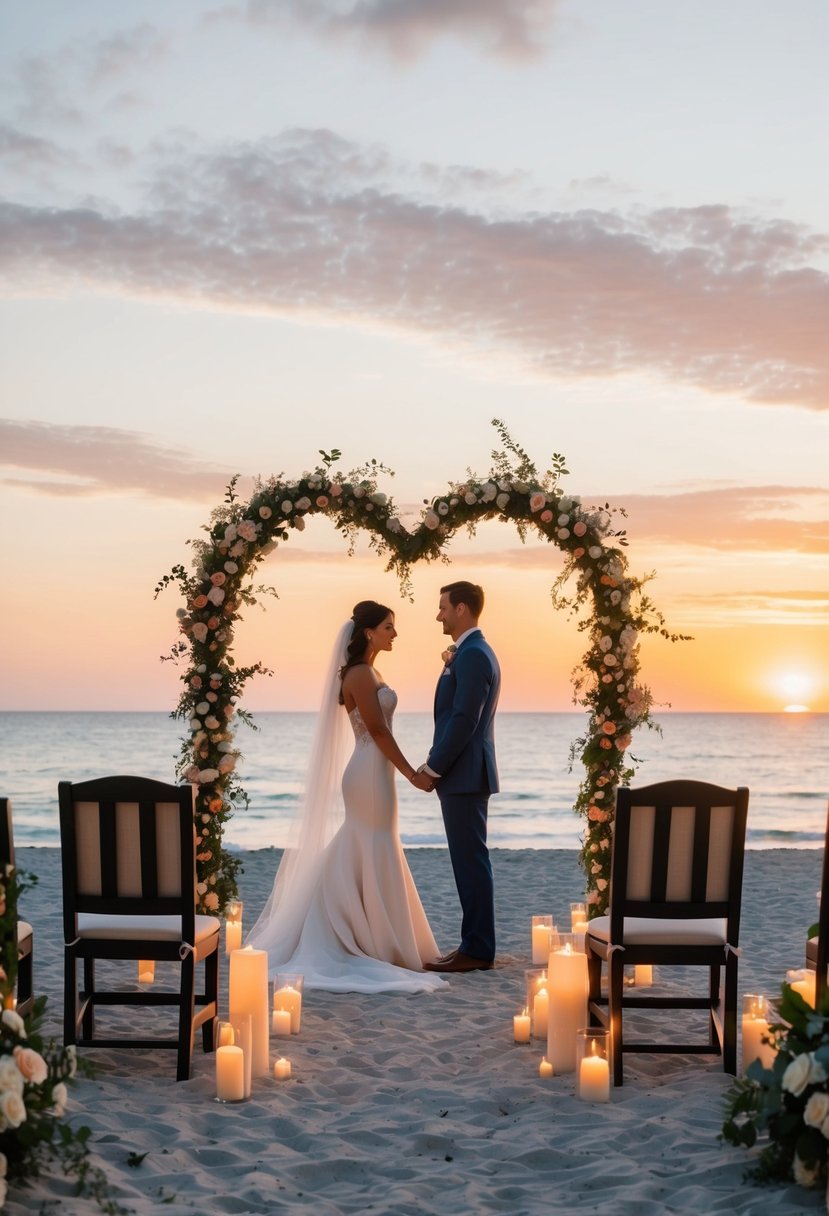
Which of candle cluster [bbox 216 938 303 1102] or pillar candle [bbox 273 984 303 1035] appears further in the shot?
pillar candle [bbox 273 984 303 1035]

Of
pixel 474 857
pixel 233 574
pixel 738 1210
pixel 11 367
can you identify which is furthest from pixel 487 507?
pixel 11 367

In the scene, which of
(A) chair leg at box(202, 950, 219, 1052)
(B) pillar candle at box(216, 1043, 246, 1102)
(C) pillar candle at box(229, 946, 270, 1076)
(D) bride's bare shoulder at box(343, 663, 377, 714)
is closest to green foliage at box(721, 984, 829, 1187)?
(B) pillar candle at box(216, 1043, 246, 1102)

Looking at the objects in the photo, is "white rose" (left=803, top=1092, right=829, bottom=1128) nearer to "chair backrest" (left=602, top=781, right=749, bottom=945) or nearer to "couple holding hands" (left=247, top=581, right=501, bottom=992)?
"chair backrest" (left=602, top=781, right=749, bottom=945)

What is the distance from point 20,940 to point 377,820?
2856 mm

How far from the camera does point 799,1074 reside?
3607 millimetres

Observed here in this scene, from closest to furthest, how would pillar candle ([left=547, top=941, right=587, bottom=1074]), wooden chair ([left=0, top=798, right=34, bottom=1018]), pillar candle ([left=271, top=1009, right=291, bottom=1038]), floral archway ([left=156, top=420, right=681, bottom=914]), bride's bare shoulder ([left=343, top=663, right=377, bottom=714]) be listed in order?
1. wooden chair ([left=0, top=798, right=34, bottom=1018])
2. pillar candle ([left=547, top=941, right=587, bottom=1074])
3. pillar candle ([left=271, top=1009, right=291, bottom=1038])
4. bride's bare shoulder ([left=343, top=663, right=377, bottom=714])
5. floral archway ([left=156, top=420, right=681, bottom=914])

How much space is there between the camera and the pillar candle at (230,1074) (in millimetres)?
4938

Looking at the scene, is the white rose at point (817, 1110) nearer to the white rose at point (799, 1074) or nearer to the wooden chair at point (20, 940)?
the white rose at point (799, 1074)

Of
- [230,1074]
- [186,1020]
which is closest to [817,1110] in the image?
[230,1074]

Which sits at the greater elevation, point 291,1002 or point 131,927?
point 131,927

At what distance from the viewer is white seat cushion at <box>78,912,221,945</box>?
5.40 meters

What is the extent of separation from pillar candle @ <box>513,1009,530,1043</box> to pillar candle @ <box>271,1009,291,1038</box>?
1.18 metres

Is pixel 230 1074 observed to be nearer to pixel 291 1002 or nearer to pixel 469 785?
Answer: pixel 291 1002

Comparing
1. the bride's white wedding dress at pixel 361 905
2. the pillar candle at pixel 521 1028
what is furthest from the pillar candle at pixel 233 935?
the pillar candle at pixel 521 1028
